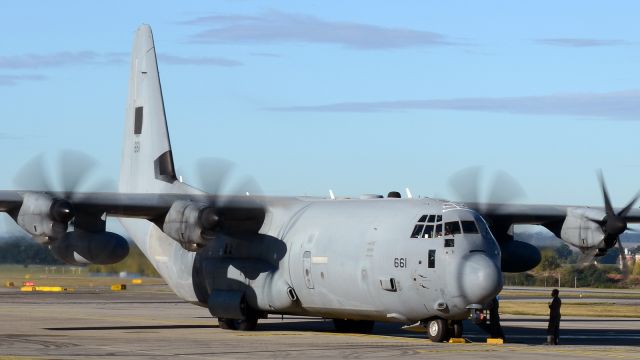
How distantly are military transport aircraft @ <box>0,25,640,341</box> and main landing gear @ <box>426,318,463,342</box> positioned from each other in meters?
0.03

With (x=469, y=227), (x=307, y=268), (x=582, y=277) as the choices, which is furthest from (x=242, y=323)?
(x=582, y=277)

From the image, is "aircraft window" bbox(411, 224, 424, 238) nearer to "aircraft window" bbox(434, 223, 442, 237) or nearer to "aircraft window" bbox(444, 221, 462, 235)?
"aircraft window" bbox(434, 223, 442, 237)

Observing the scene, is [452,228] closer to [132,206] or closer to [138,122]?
[132,206]

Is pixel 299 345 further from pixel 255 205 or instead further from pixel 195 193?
pixel 195 193

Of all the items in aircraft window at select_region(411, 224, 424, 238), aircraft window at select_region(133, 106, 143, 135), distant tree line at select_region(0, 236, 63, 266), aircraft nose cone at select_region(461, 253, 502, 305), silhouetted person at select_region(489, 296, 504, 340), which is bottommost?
distant tree line at select_region(0, 236, 63, 266)

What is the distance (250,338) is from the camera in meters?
27.9

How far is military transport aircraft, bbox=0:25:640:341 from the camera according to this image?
26.0 metres

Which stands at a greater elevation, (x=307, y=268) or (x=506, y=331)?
(x=307, y=268)

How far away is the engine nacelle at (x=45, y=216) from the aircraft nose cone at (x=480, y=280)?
10272 mm

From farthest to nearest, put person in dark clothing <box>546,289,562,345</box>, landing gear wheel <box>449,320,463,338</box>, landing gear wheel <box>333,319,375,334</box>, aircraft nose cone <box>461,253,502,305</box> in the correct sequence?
1. landing gear wheel <box>333,319,375,334</box>
2. person in dark clothing <box>546,289,562,345</box>
3. landing gear wheel <box>449,320,463,338</box>
4. aircraft nose cone <box>461,253,502,305</box>

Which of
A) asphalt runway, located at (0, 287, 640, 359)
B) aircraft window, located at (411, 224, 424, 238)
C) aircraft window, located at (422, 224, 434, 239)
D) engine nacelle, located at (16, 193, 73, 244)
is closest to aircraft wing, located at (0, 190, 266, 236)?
engine nacelle, located at (16, 193, 73, 244)

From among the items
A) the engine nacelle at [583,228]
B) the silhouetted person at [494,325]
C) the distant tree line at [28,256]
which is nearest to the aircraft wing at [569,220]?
the engine nacelle at [583,228]

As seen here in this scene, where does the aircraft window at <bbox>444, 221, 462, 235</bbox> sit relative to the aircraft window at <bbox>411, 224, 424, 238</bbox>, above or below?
above

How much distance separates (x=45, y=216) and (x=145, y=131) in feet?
26.2
